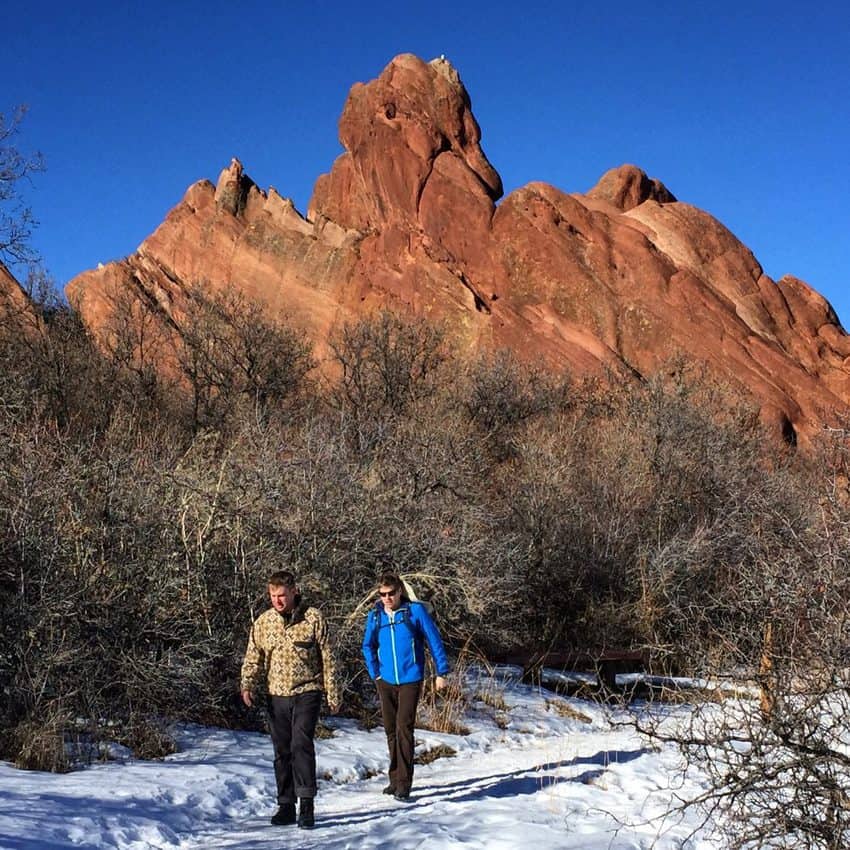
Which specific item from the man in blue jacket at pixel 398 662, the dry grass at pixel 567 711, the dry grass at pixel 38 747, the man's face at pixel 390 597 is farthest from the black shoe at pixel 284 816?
the dry grass at pixel 567 711

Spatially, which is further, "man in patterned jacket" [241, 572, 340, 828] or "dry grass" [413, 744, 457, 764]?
"dry grass" [413, 744, 457, 764]

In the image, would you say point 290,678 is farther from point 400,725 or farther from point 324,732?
point 324,732

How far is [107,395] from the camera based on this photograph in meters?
30.3

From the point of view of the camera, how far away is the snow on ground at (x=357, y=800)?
20.3ft

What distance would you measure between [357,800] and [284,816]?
99cm

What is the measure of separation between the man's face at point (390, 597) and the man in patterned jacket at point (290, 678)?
618mm

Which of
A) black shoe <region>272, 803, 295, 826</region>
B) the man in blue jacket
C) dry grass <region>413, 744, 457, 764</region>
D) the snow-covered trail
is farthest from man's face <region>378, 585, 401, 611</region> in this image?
dry grass <region>413, 744, 457, 764</region>

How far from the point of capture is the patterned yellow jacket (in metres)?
6.95

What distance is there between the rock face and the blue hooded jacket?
34.1 meters

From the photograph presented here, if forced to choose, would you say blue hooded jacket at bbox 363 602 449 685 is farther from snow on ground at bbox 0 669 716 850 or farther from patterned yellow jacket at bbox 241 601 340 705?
snow on ground at bbox 0 669 716 850

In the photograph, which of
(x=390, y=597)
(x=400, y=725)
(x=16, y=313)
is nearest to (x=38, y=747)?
(x=400, y=725)

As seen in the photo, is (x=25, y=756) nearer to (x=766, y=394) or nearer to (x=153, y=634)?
(x=153, y=634)

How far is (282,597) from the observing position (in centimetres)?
698

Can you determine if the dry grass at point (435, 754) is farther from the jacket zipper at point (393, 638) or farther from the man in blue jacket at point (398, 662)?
the jacket zipper at point (393, 638)
